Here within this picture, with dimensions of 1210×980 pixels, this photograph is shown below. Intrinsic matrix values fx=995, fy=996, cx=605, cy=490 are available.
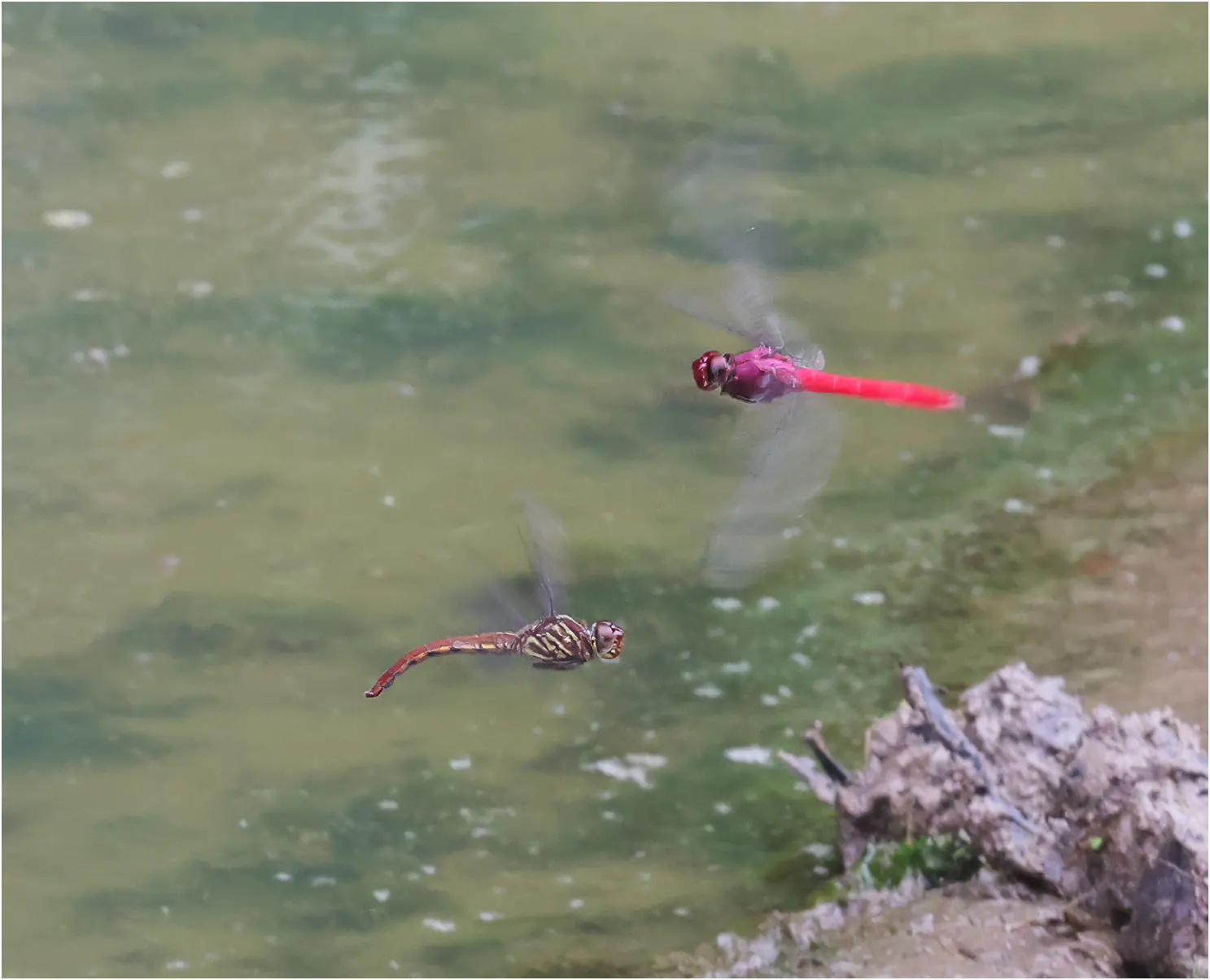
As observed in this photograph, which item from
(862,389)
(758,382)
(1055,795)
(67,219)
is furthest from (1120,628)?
(67,219)

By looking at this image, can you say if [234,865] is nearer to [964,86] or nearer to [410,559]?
[410,559]

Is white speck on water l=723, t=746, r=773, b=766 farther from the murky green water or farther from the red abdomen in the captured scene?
the red abdomen

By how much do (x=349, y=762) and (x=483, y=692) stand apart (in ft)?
0.61

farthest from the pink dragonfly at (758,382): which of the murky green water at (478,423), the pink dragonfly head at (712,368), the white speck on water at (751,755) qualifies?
the white speck on water at (751,755)

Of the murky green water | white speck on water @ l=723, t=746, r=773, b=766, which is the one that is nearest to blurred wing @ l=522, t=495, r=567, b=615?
the murky green water

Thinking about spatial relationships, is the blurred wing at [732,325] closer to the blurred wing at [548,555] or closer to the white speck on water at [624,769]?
the blurred wing at [548,555]

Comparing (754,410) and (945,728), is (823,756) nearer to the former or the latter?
(945,728)

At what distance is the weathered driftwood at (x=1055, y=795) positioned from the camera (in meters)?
1.05

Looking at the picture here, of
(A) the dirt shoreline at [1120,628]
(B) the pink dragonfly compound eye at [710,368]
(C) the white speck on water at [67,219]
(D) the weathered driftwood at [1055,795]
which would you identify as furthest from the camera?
(C) the white speck on water at [67,219]

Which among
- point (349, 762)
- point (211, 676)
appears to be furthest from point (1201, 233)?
point (211, 676)

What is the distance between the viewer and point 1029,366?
130 cm

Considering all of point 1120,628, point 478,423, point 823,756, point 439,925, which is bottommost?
point 439,925

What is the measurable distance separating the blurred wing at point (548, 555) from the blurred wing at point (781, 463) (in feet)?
0.61

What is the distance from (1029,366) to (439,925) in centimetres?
102
